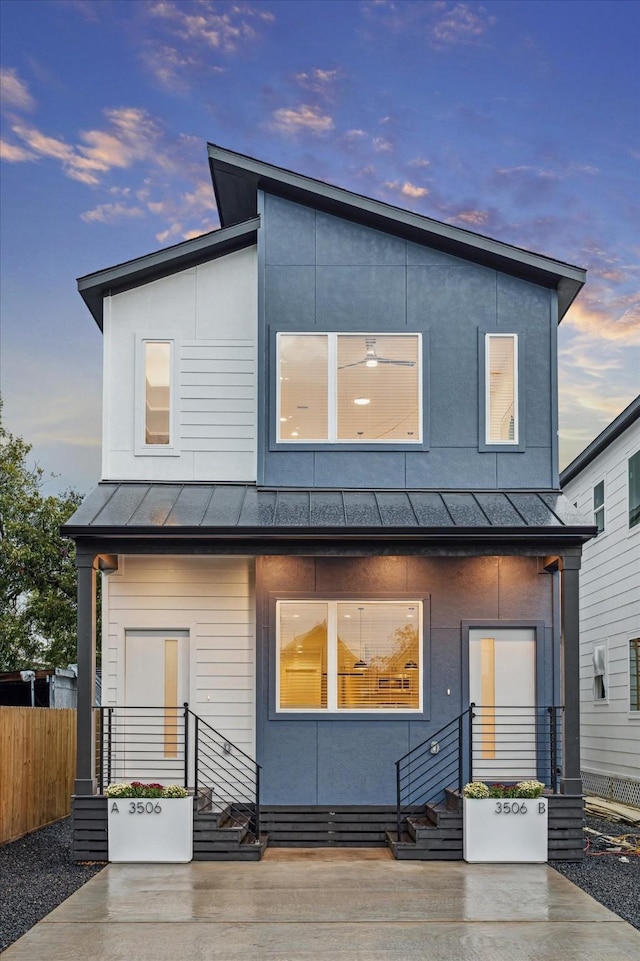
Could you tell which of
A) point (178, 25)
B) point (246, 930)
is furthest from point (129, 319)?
point (246, 930)

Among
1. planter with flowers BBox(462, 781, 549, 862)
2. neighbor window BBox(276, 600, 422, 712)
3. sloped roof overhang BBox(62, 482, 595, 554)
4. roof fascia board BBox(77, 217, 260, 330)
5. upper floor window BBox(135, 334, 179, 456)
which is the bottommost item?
planter with flowers BBox(462, 781, 549, 862)

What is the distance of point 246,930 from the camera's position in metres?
7.52

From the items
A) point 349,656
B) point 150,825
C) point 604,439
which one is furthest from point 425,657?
point 604,439

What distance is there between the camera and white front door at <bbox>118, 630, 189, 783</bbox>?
38.5ft

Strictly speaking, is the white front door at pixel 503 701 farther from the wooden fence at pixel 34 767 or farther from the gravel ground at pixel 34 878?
the wooden fence at pixel 34 767

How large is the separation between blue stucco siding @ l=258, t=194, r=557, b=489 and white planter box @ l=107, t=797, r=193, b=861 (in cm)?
377

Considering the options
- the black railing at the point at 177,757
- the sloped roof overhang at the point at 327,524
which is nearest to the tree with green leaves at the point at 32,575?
the black railing at the point at 177,757

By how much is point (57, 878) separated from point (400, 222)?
26.1 ft

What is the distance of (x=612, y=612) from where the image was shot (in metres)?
16.9

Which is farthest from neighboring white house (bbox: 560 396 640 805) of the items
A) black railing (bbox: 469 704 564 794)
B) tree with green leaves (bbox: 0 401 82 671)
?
tree with green leaves (bbox: 0 401 82 671)

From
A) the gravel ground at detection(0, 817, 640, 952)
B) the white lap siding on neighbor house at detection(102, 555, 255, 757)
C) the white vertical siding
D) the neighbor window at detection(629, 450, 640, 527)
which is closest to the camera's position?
the gravel ground at detection(0, 817, 640, 952)

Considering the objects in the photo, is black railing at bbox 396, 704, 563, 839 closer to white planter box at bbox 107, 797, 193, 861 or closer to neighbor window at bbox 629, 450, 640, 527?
white planter box at bbox 107, 797, 193, 861

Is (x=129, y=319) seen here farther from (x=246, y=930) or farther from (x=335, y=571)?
(x=246, y=930)

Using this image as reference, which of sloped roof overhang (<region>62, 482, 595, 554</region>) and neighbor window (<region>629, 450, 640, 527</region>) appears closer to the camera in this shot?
sloped roof overhang (<region>62, 482, 595, 554</region>)
